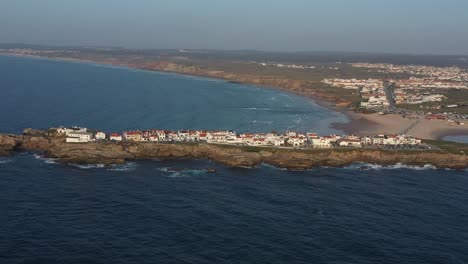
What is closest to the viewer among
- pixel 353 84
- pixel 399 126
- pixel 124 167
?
pixel 124 167

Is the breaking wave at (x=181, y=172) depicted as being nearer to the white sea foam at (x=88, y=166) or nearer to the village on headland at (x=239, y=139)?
the white sea foam at (x=88, y=166)

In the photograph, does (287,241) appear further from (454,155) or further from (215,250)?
(454,155)

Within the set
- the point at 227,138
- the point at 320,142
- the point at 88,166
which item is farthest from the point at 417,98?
the point at 88,166

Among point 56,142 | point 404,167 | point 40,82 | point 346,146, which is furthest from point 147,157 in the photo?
point 40,82

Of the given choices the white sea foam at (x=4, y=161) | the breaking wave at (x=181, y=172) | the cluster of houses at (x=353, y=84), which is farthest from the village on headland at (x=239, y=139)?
the cluster of houses at (x=353, y=84)

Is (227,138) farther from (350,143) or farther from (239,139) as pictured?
(350,143)

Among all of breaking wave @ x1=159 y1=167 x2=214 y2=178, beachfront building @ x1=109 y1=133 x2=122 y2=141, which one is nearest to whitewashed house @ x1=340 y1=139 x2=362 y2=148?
breaking wave @ x1=159 y1=167 x2=214 y2=178

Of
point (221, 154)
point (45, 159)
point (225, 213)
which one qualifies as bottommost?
point (225, 213)
